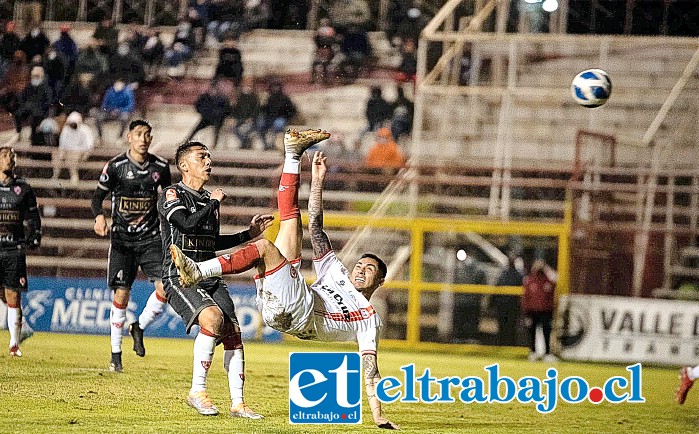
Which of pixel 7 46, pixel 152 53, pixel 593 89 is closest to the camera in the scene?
pixel 593 89

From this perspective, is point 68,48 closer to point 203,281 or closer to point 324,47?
point 324,47

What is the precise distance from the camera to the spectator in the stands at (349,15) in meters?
10.3

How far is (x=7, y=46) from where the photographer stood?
311 inches

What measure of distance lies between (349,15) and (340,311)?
5066mm

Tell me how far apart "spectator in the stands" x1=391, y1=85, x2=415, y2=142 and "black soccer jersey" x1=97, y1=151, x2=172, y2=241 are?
4143 millimetres

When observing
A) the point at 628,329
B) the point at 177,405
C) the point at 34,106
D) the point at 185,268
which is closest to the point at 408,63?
the point at 628,329

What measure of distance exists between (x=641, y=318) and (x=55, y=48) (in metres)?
5.49

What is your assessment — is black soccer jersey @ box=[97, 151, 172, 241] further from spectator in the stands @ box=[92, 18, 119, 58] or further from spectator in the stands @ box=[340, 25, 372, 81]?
spectator in the stands @ box=[340, 25, 372, 81]

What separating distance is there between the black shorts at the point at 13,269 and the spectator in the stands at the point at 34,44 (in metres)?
1.59

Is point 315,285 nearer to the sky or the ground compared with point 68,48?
nearer to the ground

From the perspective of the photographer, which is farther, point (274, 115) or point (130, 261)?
point (274, 115)

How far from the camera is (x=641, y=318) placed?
9.58 m

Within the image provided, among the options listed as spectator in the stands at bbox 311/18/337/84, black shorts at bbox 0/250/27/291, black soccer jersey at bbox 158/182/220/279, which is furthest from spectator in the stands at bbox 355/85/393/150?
black soccer jersey at bbox 158/182/220/279

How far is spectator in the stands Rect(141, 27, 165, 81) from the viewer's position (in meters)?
9.27
